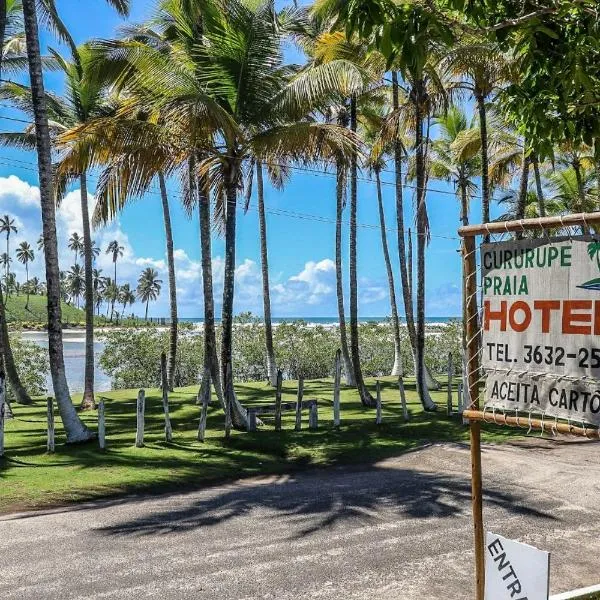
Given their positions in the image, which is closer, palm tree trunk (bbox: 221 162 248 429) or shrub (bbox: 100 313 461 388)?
palm tree trunk (bbox: 221 162 248 429)

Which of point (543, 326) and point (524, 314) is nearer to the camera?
point (543, 326)

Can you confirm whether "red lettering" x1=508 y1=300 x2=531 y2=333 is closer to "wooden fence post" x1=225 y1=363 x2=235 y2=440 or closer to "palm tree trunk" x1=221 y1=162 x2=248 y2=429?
"wooden fence post" x1=225 y1=363 x2=235 y2=440

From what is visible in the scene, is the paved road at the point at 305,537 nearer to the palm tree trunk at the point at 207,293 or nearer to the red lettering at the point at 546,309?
the red lettering at the point at 546,309

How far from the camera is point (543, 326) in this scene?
426 centimetres

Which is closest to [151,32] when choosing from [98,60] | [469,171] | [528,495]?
[98,60]

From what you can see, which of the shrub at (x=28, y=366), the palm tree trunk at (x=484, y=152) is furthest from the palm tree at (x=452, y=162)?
the shrub at (x=28, y=366)

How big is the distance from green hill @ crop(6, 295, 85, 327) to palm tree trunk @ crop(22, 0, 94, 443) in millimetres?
118596

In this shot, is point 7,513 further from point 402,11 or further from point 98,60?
point 98,60

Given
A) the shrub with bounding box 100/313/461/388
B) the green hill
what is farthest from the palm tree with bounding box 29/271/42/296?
the shrub with bounding box 100/313/461/388

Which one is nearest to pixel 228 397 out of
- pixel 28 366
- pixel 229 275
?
pixel 229 275

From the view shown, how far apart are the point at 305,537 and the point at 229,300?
8.39 metres

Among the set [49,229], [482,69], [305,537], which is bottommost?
[305,537]

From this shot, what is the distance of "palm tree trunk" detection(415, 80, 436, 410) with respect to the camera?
19.3 meters

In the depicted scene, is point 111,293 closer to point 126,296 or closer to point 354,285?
point 126,296
